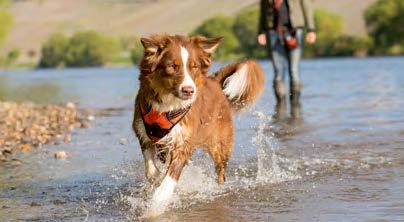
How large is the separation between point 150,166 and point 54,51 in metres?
163

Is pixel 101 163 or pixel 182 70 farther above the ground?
pixel 182 70

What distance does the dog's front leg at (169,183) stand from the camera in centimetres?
633

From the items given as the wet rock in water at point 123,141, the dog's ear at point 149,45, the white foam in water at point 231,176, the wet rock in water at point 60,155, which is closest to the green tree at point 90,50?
the wet rock in water at point 123,141

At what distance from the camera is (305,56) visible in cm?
10944

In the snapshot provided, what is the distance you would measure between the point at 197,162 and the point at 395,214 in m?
3.40

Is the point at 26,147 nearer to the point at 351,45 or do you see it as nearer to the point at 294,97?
the point at 294,97

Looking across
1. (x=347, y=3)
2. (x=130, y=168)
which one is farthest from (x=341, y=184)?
(x=347, y=3)

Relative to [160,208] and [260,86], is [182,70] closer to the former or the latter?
[160,208]

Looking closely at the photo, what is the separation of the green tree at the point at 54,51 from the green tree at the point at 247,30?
44.7 metres

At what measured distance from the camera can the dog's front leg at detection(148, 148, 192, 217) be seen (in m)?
6.33

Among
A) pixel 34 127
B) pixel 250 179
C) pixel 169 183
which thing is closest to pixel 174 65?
pixel 169 183

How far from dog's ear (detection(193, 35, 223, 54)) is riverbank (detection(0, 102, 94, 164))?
12.3 feet

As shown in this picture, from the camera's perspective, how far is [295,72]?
48.5ft

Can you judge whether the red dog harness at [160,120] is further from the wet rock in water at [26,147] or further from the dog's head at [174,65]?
the wet rock in water at [26,147]
